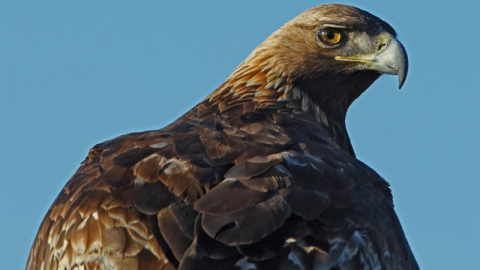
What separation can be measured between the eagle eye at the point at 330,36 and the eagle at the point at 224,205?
1.24m

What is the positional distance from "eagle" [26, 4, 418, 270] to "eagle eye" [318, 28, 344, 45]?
124cm

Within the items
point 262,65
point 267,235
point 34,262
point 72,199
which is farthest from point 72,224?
point 262,65

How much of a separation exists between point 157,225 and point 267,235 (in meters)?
0.81

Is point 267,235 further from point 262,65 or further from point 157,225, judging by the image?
point 262,65

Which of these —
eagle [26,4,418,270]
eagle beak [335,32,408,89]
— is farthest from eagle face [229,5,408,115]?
eagle [26,4,418,270]

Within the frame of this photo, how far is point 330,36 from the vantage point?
12492 millimetres

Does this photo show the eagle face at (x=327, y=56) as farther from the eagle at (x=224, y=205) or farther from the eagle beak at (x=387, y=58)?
the eagle at (x=224, y=205)

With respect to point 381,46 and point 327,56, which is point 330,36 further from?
Answer: point 381,46

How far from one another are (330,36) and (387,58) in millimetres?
736

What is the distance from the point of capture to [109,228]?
8.95 m

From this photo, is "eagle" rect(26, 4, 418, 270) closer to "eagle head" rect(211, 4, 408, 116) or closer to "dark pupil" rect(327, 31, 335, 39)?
"eagle head" rect(211, 4, 408, 116)

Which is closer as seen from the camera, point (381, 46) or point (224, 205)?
point (224, 205)

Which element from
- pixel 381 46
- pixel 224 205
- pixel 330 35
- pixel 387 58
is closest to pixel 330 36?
pixel 330 35

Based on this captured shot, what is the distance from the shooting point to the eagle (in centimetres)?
856
